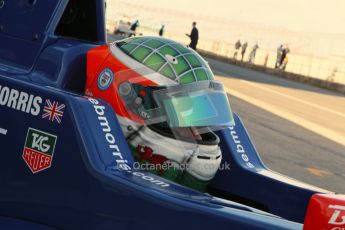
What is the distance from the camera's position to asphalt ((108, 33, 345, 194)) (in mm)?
7237

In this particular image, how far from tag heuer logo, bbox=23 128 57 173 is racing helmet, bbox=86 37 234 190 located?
14.2 inches

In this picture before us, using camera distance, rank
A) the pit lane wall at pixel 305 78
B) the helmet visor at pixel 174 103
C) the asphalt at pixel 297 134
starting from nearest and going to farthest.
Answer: the helmet visor at pixel 174 103 < the asphalt at pixel 297 134 < the pit lane wall at pixel 305 78

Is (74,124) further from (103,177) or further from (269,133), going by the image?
(269,133)

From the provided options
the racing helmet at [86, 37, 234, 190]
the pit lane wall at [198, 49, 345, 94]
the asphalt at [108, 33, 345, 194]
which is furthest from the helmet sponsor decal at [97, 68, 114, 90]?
the pit lane wall at [198, 49, 345, 94]

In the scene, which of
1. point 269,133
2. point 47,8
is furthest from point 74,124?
point 269,133

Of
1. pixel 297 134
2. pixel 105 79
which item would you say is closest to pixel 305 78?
pixel 297 134

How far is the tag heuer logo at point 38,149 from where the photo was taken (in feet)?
9.00

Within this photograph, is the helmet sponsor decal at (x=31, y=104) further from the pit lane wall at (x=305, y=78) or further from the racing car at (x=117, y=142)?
the pit lane wall at (x=305, y=78)

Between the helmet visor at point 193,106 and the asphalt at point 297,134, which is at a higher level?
the helmet visor at point 193,106

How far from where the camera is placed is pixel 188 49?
3146mm

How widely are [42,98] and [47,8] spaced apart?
2.85 feet

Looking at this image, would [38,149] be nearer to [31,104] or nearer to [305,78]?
[31,104]

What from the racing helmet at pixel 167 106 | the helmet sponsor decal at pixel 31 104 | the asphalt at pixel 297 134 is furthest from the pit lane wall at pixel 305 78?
the helmet sponsor decal at pixel 31 104

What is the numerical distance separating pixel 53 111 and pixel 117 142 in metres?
0.31
